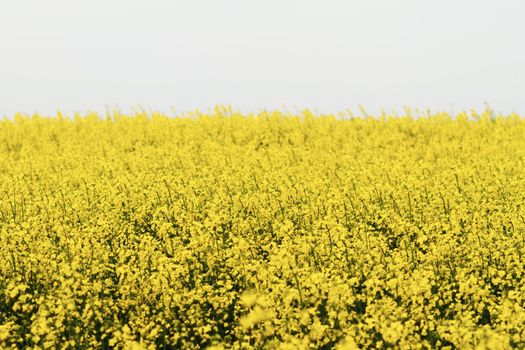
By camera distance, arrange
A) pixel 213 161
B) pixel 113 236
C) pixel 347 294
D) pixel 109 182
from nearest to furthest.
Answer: pixel 347 294, pixel 113 236, pixel 109 182, pixel 213 161

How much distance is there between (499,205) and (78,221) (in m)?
7.23

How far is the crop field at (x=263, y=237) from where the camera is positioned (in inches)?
287

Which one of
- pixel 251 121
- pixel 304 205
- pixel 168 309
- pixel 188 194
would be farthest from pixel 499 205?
pixel 251 121

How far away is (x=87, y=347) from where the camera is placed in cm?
724

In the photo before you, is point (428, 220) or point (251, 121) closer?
point (428, 220)

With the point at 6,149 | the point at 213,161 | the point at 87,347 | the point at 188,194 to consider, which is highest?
the point at 6,149

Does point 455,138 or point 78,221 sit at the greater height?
point 455,138

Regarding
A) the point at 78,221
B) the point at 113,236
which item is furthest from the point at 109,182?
the point at 113,236

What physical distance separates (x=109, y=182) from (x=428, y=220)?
6.09 m

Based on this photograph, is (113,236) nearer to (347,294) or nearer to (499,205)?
(347,294)

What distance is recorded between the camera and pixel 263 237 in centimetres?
1033

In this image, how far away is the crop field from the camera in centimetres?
728

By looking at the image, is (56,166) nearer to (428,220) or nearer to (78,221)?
(78,221)

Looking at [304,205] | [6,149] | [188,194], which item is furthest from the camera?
[6,149]
